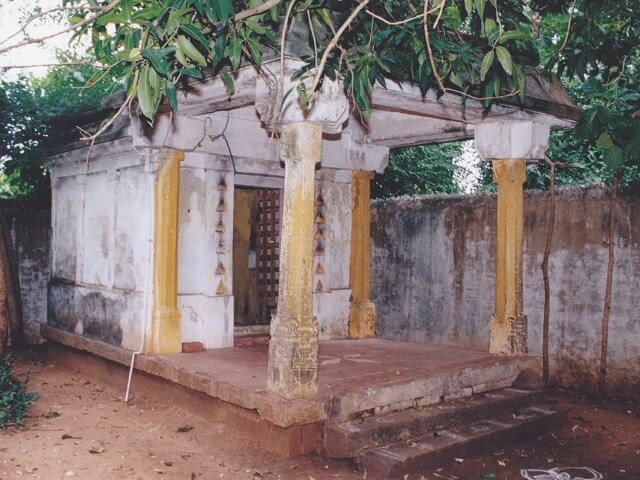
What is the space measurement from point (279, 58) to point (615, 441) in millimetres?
4956

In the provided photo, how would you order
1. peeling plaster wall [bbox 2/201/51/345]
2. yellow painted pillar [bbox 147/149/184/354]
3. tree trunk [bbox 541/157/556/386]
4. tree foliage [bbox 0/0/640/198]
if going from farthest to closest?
peeling plaster wall [bbox 2/201/51/345]
tree trunk [bbox 541/157/556/386]
yellow painted pillar [bbox 147/149/184/354]
tree foliage [bbox 0/0/640/198]

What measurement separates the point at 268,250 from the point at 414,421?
4.29 metres

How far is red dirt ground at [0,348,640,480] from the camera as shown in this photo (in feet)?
17.0

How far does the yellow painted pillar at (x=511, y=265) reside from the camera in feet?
23.6

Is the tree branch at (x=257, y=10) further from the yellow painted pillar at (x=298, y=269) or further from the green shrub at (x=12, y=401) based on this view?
the green shrub at (x=12, y=401)

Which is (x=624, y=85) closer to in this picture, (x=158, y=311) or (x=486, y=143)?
(x=486, y=143)

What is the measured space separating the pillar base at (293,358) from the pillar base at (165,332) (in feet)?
7.40

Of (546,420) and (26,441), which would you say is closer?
(26,441)

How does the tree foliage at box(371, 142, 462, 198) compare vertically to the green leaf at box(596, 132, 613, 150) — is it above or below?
above

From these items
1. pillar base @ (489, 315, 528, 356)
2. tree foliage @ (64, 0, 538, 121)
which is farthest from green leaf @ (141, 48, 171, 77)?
pillar base @ (489, 315, 528, 356)

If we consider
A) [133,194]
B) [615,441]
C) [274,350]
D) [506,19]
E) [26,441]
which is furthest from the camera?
[133,194]

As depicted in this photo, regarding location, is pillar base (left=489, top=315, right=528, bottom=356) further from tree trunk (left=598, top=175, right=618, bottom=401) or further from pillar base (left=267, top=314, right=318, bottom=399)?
pillar base (left=267, top=314, right=318, bottom=399)

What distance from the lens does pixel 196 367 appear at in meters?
6.49

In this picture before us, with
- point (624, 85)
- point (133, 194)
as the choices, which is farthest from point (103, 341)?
point (624, 85)
